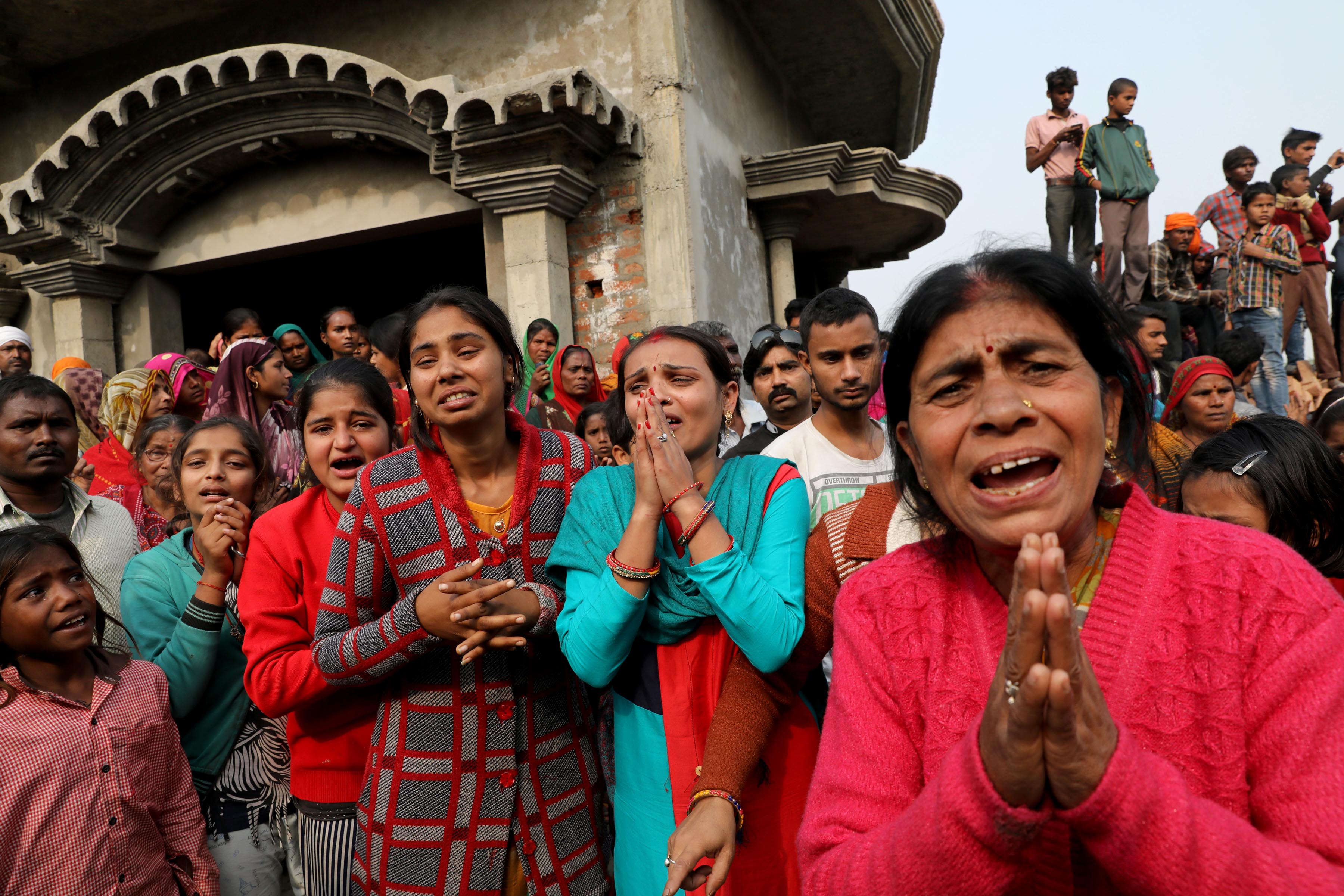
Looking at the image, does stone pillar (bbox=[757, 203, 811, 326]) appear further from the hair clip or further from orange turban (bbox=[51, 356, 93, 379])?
the hair clip

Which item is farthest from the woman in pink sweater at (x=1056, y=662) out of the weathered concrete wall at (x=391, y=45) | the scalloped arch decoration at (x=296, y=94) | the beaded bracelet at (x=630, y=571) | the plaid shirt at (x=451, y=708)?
the weathered concrete wall at (x=391, y=45)

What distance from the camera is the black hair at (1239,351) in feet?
20.0

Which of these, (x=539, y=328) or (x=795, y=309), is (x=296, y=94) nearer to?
(x=539, y=328)

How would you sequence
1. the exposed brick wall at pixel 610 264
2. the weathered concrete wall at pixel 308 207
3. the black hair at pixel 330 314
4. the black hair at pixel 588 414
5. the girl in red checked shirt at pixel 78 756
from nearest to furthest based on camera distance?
1. the girl in red checked shirt at pixel 78 756
2. the black hair at pixel 588 414
3. the black hair at pixel 330 314
4. the exposed brick wall at pixel 610 264
5. the weathered concrete wall at pixel 308 207

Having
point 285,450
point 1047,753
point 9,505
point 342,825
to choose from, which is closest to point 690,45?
point 285,450

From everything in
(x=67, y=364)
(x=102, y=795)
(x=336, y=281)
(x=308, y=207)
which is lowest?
(x=102, y=795)

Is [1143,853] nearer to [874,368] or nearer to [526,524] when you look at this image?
[526,524]

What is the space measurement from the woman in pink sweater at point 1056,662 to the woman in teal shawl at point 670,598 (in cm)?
39

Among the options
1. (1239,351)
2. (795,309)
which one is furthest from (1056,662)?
(1239,351)

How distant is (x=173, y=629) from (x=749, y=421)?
132 inches

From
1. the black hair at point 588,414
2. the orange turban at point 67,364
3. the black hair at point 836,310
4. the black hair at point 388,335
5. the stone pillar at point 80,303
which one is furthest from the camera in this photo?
the stone pillar at point 80,303

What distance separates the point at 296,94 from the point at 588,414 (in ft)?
15.2

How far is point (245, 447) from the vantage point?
2688 mm

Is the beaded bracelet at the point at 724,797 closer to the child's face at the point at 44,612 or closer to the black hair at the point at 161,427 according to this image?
the child's face at the point at 44,612
